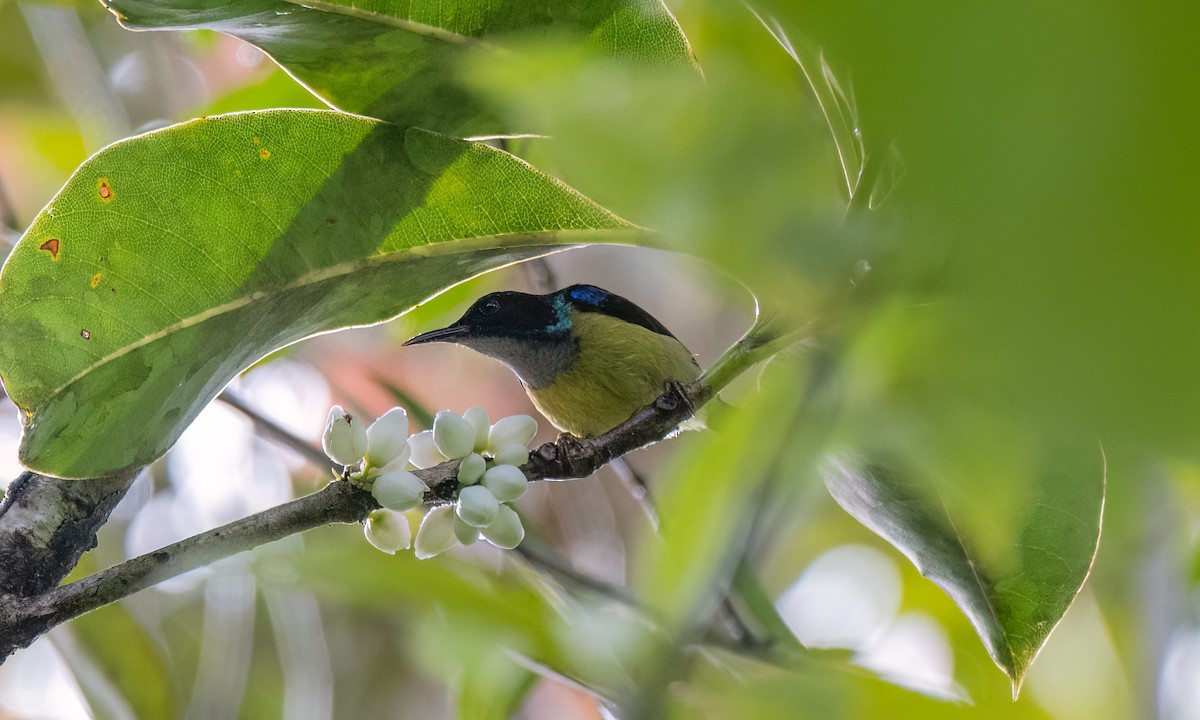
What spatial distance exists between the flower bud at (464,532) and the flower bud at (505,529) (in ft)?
0.04

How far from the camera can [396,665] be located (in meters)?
6.11

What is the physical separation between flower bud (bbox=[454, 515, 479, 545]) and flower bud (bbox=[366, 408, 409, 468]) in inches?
3.9

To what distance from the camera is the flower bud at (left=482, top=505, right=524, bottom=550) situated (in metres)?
1.26

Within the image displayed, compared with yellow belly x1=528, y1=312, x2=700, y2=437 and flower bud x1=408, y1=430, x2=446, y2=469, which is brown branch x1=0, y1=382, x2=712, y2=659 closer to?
flower bud x1=408, y1=430, x2=446, y2=469

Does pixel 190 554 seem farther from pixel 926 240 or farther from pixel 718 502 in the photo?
pixel 926 240

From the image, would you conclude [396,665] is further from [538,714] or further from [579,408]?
[579,408]

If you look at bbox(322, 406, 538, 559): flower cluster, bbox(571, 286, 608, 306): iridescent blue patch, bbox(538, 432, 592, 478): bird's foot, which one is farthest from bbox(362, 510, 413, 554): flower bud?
bbox(571, 286, 608, 306): iridescent blue patch

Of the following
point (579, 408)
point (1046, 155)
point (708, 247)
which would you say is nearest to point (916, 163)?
point (1046, 155)

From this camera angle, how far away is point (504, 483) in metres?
1.26

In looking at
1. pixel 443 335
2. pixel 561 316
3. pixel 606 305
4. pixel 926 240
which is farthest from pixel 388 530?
pixel 606 305

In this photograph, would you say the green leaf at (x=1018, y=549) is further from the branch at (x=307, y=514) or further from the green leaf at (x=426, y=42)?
the green leaf at (x=426, y=42)

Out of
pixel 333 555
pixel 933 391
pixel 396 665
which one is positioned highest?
pixel 933 391

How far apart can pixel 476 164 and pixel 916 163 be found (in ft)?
4.12

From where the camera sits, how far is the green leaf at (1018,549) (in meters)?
1.34
